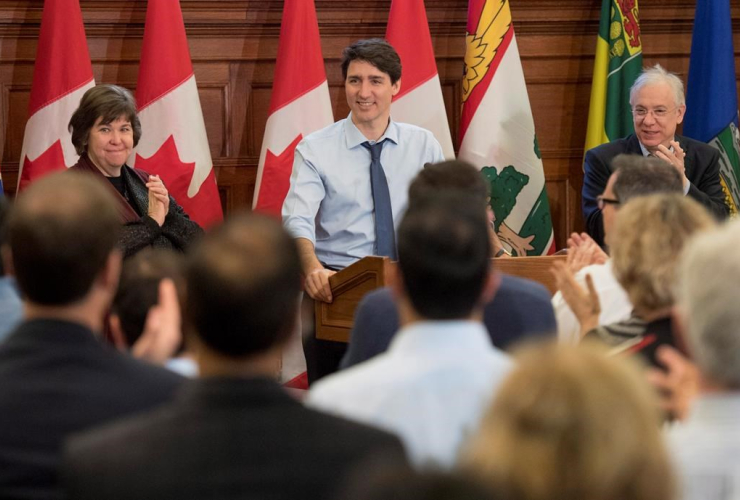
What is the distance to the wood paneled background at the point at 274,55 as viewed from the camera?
5531 millimetres

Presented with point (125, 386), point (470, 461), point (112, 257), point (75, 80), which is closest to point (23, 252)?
point (112, 257)

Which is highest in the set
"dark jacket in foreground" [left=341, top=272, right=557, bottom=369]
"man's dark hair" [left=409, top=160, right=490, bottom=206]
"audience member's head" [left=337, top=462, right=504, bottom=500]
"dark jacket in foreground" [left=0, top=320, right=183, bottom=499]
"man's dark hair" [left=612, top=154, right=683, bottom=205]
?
"audience member's head" [left=337, top=462, right=504, bottom=500]

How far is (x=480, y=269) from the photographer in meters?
1.76

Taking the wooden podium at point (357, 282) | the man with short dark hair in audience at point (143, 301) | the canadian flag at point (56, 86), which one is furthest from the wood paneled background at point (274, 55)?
the man with short dark hair in audience at point (143, 301)

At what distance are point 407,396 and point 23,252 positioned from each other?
65 centimetres

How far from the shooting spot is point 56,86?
17.0ft

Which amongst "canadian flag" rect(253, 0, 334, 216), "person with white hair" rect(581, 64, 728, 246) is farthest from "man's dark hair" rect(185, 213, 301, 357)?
"canadian flag" rect(253, 0, 334, 216)

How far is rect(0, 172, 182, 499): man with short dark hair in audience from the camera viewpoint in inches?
63.5

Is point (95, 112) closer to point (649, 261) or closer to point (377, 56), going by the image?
point (377, 56)

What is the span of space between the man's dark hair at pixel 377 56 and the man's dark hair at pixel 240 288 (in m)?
3.39

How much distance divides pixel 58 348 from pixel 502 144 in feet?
13.9

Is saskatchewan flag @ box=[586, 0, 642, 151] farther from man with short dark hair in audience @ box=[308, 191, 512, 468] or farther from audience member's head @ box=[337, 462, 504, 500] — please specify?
audience member's head @ box=[337, 462, 504, 500]

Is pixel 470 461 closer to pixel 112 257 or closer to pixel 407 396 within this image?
pixel 407 396

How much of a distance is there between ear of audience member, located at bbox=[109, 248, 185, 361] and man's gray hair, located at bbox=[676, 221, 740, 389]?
0.99 meters
